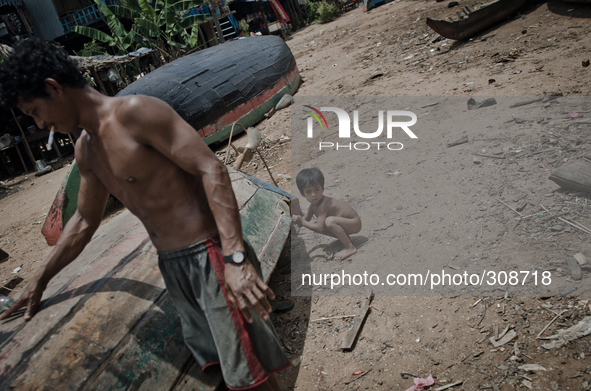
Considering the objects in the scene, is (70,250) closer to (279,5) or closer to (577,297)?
(577,297)

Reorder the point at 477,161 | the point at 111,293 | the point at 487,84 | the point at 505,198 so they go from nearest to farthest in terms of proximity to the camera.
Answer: the point at 111,293
the point at 505,198
the point at 477,161
the point at 487,84

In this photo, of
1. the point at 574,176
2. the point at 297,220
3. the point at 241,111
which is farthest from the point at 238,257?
the point at 241,111

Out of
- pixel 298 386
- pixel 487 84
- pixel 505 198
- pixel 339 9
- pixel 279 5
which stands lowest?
pixel 298 386

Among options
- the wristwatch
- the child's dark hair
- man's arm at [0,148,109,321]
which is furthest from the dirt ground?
man's arm at [0,148,109,321]

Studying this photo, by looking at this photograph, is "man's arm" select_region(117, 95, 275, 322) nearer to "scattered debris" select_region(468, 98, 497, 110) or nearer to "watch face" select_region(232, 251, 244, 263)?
"watch face" select_region(232, 251, 244, 263)

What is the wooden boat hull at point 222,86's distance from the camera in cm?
700

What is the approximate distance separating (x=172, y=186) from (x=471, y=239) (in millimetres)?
2433

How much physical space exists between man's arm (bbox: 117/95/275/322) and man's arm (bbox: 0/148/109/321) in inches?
22.4

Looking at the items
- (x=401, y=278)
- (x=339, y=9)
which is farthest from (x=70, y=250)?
(x=339, y=9)

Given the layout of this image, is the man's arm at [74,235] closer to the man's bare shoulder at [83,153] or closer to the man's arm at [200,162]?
the man's bare shoulder at [83,153]

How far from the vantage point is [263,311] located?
1.50 m

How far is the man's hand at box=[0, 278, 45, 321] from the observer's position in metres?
2.07

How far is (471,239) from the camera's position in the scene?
3.08 meters

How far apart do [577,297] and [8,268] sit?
628 cm
